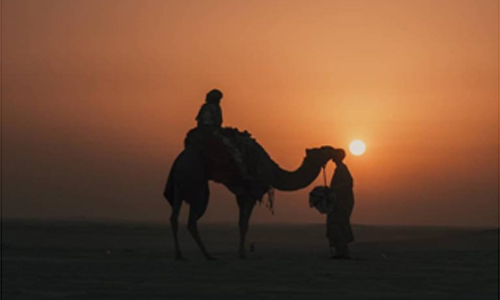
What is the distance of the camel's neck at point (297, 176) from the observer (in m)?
21.1

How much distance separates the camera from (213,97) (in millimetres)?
20750

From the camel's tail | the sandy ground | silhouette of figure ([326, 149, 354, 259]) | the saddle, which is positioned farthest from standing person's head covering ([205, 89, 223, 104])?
the sandy ground

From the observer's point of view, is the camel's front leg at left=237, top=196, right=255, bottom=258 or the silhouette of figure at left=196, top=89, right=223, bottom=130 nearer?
the silhouette of figure at left=196, top=89, right=223, bottom=130

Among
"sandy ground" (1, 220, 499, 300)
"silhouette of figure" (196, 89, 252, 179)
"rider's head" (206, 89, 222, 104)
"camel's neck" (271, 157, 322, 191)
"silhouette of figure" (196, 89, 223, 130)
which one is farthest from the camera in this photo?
"camel's neck" (271, 157, 322, 191)

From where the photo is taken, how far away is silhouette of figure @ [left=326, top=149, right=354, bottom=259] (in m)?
21.2

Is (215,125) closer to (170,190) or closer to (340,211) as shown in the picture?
(170,190)

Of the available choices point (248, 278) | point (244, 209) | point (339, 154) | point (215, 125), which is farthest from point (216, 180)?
point (248, 278)

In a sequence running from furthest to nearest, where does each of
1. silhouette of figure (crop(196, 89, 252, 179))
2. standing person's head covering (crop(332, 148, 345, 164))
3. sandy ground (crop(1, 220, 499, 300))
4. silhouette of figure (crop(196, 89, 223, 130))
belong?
standing person's head covering (crop(332, 148, 345, 164)), silhouette of figure (crop(196, 89, 223, 130)), silhouette of figure (crop(196, 89, 252, 179)), sandy ground (crop(1, 220, 499, 300))

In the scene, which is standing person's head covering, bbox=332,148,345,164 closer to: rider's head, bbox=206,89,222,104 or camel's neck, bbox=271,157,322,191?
camel's neck, bbox=271,157,322,191

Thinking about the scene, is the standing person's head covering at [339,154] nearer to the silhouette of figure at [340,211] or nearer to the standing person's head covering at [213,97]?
the silhouette of figure at [340,211]

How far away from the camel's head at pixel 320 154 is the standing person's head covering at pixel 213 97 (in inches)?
74.5

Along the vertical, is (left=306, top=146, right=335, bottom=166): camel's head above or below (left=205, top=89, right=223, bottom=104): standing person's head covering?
below

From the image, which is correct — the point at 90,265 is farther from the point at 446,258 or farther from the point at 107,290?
the point at 446,258

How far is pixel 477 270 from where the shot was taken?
706 inches
